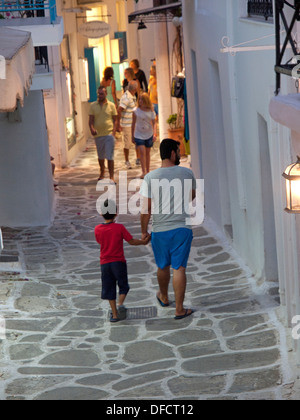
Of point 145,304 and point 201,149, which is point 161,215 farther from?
point 201,149

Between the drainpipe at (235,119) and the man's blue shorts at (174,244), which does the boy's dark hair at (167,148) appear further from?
the drainpipe at (235,119)

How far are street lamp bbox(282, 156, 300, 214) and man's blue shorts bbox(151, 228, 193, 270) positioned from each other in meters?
2.93

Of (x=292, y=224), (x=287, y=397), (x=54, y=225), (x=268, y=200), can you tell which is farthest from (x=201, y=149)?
(x=287, y=397)

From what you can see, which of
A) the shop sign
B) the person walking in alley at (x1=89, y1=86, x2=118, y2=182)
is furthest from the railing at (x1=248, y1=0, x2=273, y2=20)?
the shop sign

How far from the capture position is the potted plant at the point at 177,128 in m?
19.4

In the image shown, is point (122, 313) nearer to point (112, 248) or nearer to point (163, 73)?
point (112, 248)

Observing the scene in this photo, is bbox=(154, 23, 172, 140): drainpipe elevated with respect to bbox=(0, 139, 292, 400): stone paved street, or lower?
elevated

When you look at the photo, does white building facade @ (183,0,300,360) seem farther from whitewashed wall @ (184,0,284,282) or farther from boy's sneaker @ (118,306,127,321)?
boy's sneaker @ (118,306,127,321)

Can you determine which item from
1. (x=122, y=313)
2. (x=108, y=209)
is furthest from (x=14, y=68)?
(x=122, y=313)

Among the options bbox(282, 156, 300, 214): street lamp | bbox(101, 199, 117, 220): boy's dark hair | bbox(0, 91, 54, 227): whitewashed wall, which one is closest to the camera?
bbox(282, 156, 300, 214): street lamp

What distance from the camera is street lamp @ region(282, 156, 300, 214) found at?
5.77 metres

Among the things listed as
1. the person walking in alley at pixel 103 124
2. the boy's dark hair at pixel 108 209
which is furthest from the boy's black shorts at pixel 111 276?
the person walking in alley at pixel 103 124

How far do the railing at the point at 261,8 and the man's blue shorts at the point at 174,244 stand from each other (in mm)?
2369

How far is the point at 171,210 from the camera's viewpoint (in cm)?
866
